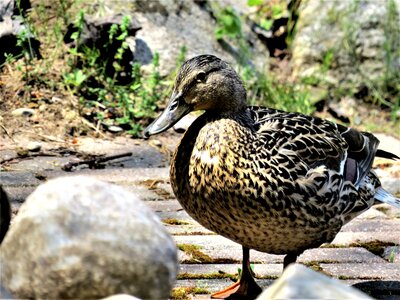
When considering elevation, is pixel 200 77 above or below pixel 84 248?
above

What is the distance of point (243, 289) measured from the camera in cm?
442

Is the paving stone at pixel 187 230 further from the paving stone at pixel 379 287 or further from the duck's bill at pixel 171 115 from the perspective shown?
the paving stone at pixel 379 287

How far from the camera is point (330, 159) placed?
4.78 meters

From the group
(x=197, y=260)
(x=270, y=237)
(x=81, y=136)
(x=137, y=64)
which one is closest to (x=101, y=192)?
(x=270, y=237)

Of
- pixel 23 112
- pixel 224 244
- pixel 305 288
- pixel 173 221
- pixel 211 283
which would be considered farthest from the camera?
pixel 23 112

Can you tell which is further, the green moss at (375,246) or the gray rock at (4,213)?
the green moss at (375,246)

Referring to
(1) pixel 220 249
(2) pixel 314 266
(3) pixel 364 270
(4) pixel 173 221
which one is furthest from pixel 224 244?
(3) pixel 364 270

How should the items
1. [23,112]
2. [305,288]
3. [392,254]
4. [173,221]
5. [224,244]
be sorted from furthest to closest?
[23,112], [173,221], [224,244], [392,254], [305,288]

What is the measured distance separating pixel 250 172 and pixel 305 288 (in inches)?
61.3

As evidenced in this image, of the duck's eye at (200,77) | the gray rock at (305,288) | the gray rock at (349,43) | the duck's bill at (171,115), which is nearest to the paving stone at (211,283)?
the duck's bill at (171,115)

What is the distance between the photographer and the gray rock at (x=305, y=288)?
2791 mm

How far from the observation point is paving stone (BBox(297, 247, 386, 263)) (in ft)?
16.5

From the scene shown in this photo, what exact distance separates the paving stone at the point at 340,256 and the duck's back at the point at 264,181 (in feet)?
1.01

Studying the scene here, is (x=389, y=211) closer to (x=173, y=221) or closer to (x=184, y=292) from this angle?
(x=173, y=221)
